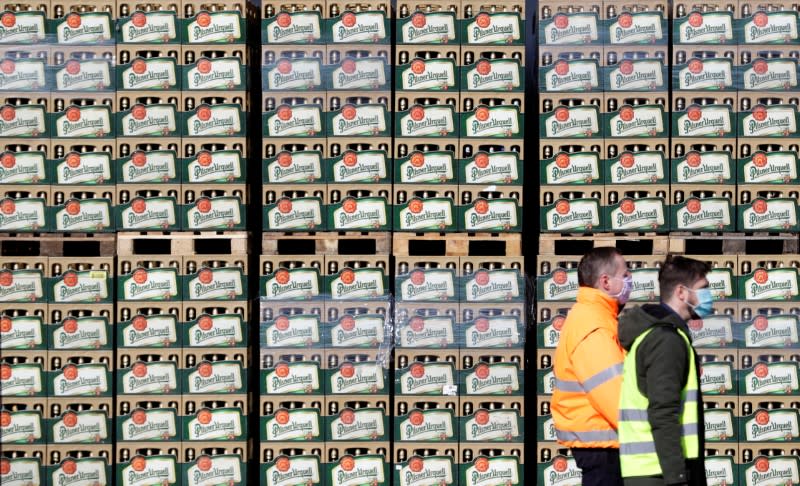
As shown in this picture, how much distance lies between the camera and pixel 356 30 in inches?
311

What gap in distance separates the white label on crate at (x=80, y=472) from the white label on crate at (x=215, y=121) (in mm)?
2143

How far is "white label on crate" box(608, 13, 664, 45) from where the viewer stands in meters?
7.81

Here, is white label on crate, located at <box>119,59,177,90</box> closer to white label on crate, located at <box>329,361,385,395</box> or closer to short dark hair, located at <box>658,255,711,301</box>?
white label on crate, located at <box>329,361,385,395</box>

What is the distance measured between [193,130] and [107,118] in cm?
55

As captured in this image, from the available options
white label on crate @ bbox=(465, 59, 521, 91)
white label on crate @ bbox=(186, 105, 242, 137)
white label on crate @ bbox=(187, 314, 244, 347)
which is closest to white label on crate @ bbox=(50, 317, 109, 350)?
white label on crate @ bbox=(187, 314, 244, 347)

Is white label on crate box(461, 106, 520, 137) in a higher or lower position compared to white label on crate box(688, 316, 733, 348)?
higher

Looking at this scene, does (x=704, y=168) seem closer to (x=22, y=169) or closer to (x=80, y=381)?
(x=80, y=381)

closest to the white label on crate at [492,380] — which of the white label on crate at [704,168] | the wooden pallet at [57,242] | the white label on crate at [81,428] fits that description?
the white label on crate at [704,168]

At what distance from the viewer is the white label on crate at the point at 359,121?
25.8ft

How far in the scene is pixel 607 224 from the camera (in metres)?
7.78

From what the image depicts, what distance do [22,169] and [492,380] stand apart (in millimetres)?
3251

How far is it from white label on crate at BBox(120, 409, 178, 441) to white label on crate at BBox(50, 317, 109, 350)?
50 centimetres

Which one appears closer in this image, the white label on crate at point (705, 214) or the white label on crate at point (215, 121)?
the white label on crate at point (705, 214)

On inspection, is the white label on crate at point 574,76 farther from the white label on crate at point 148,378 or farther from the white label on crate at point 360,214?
the white label on crate at point 148,378
